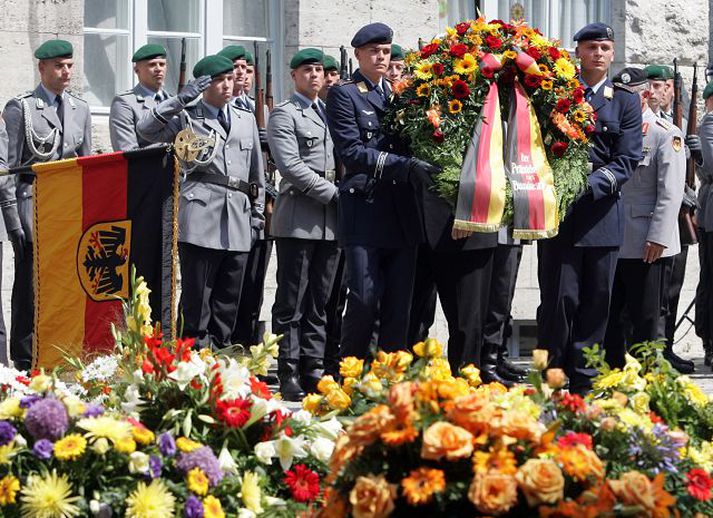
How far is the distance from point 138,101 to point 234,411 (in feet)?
17.2

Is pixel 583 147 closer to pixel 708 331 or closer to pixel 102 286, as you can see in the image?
pixel 102 286

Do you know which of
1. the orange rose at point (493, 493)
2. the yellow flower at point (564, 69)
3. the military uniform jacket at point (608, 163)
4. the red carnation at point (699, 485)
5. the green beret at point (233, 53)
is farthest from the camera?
the green beret at point (233, 53)

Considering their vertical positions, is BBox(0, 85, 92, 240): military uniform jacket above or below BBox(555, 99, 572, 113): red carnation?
below

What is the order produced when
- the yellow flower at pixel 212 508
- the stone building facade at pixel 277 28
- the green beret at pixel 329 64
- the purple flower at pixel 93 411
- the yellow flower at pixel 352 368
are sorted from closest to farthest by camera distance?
1. the yellow flower at pixel 212 508
2. the purple flower at pixel 93 411
3. the yellow flower at pixel 352 368
4. the green beret at pixel 329 64
5. the stone building facade at pixel 277 28

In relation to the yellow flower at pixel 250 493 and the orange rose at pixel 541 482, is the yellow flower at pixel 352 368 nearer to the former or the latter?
the yellow flower at pixel 250 493

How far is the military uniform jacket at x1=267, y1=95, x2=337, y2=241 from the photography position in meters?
9.25

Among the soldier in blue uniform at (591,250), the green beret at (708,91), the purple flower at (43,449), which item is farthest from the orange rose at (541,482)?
the green beret at (708,91)

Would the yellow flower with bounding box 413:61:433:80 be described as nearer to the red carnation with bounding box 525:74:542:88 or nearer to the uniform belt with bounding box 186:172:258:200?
the red carnation with bounding box 525:74:542:88

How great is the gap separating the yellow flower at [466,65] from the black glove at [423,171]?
0.44m

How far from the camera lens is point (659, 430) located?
417 cm

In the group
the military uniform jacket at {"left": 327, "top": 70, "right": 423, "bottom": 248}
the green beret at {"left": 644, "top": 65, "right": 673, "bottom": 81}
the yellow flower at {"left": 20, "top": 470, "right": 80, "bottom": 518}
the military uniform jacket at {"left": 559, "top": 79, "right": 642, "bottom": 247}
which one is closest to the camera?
the yellow flower at {"left": 20, "top": 470, "right": 80, "bottom": 518}

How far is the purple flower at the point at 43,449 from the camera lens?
4.24 metres

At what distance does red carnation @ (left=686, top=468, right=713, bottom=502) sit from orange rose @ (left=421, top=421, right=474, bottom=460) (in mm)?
687

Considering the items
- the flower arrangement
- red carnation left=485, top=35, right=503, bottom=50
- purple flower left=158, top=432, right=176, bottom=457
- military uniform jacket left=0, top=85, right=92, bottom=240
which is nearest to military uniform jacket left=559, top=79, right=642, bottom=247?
the flower arrangement
